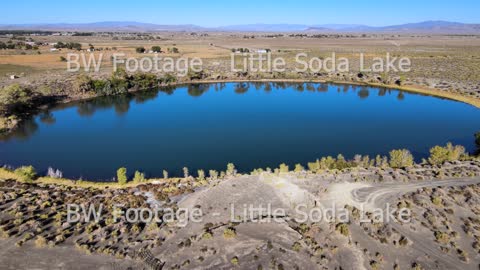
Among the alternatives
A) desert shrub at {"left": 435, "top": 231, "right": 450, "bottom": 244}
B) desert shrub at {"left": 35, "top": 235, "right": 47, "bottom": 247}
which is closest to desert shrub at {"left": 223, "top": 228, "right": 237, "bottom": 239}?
desert shrub at {"left": 35, "top": 235, "right": 47, "bottom": 247}

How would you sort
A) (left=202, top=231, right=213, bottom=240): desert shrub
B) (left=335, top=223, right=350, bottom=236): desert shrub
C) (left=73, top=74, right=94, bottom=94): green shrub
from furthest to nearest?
1. (left=73, top=74, right=94, bottom=94): green shrub
2. (left=335, top=223, right=350, bottom=236): desert shrub
3. (left=202, top=231, right=213, bottom=240): desert shrub

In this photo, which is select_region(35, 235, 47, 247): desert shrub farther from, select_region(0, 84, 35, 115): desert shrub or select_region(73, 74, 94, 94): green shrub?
select_region(73, 74, 94, 94): green shrub

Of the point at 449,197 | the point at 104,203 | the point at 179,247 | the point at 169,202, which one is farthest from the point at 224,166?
the point at 449,197

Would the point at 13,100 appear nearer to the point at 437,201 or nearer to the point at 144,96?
the point at 144,96

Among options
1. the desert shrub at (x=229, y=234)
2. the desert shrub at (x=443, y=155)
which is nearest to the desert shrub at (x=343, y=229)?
the desert shrub at (x=229, y=234)

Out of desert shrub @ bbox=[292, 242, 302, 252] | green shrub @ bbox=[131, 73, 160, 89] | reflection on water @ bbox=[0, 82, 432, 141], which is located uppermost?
green shrub @ bbox=[131, 73, 160, 89]

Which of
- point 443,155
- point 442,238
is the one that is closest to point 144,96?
point 443,155

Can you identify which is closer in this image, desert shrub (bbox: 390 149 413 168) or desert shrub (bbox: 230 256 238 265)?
desert shrub (bbox: 230 256 238 265)

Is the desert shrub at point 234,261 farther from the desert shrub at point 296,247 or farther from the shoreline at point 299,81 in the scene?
the shoreline at point 299,81

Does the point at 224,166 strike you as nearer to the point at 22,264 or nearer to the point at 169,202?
the point at 169,202
